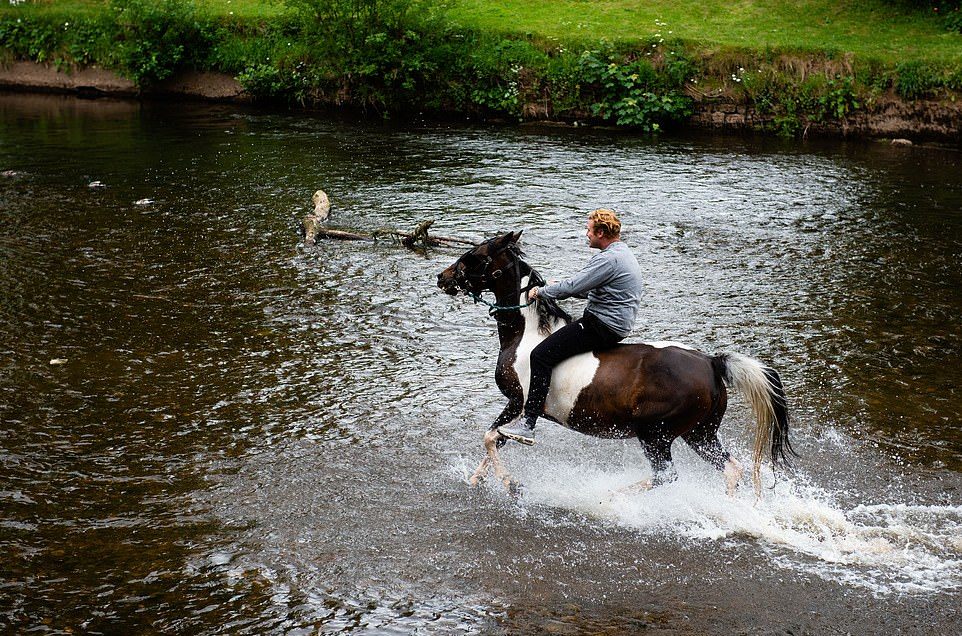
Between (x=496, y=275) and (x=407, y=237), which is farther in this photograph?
(x=407, y=237)

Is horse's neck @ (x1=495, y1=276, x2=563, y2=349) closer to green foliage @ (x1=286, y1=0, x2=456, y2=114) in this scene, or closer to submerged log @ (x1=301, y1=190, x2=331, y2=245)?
submerged log @ (x1=301, y1=190, x2=331, y2=245)

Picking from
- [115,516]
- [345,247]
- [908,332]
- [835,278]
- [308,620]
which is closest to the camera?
[308,620]

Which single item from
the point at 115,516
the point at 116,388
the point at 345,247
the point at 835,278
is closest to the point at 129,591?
the point at 115,516

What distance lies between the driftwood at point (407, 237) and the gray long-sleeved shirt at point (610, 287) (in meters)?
Result: 8.46

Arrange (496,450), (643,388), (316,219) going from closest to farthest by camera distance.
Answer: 1. (643,388)
2. (496,450)
3. (316,219)

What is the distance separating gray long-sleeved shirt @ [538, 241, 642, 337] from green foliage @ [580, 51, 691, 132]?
68.8 ft

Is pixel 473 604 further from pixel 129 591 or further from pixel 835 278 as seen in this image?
pixel 835 278

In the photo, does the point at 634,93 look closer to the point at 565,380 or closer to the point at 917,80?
the point at 917,80

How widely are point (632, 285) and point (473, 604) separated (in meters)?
3.23

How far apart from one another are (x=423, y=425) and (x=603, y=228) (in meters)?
3.31

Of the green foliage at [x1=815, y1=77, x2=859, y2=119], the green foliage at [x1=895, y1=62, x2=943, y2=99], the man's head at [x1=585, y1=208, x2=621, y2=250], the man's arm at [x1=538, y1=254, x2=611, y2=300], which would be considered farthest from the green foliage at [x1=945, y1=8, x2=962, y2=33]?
the man's arm at [x1=538, y1=254, x2=611, y2=300]

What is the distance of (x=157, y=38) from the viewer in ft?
114

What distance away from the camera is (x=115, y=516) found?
8562 mm

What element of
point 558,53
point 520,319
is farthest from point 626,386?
point 558,53
